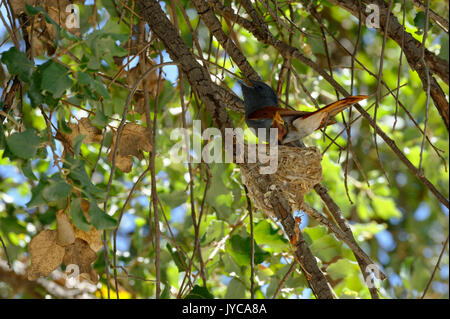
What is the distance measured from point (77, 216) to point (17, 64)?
48 cm

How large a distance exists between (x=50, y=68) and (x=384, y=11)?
1.64m

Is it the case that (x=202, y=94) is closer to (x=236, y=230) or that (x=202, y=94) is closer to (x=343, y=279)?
(x=236, y=230)

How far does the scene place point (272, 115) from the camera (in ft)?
8.96

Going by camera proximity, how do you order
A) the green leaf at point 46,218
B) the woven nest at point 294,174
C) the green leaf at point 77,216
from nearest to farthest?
the green leaf at point 77,216 → the woven nest at point 294,174 → the green leaf at point 46,218

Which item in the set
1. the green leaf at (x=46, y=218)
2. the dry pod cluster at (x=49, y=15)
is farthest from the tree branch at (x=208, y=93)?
the green leaf at (x=46, y=218)

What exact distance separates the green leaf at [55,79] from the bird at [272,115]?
1.29 m

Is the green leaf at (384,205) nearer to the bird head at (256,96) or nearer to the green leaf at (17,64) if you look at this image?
the bird head at (256,96)

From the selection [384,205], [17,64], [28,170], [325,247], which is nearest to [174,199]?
[325,247]

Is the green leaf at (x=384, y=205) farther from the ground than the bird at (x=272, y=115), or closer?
farther from the ground

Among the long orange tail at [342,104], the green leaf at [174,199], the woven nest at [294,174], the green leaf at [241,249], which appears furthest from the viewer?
the green leaf at [174,199]

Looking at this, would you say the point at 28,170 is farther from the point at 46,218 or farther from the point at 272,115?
the point at 46,218

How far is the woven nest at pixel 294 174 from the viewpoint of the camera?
2.48 metres

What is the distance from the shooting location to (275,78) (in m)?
3.68

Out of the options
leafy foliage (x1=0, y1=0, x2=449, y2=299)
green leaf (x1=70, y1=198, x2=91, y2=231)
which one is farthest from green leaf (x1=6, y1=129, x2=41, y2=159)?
green leaf (x1=70, y1=198, x2=91, y2=231)
